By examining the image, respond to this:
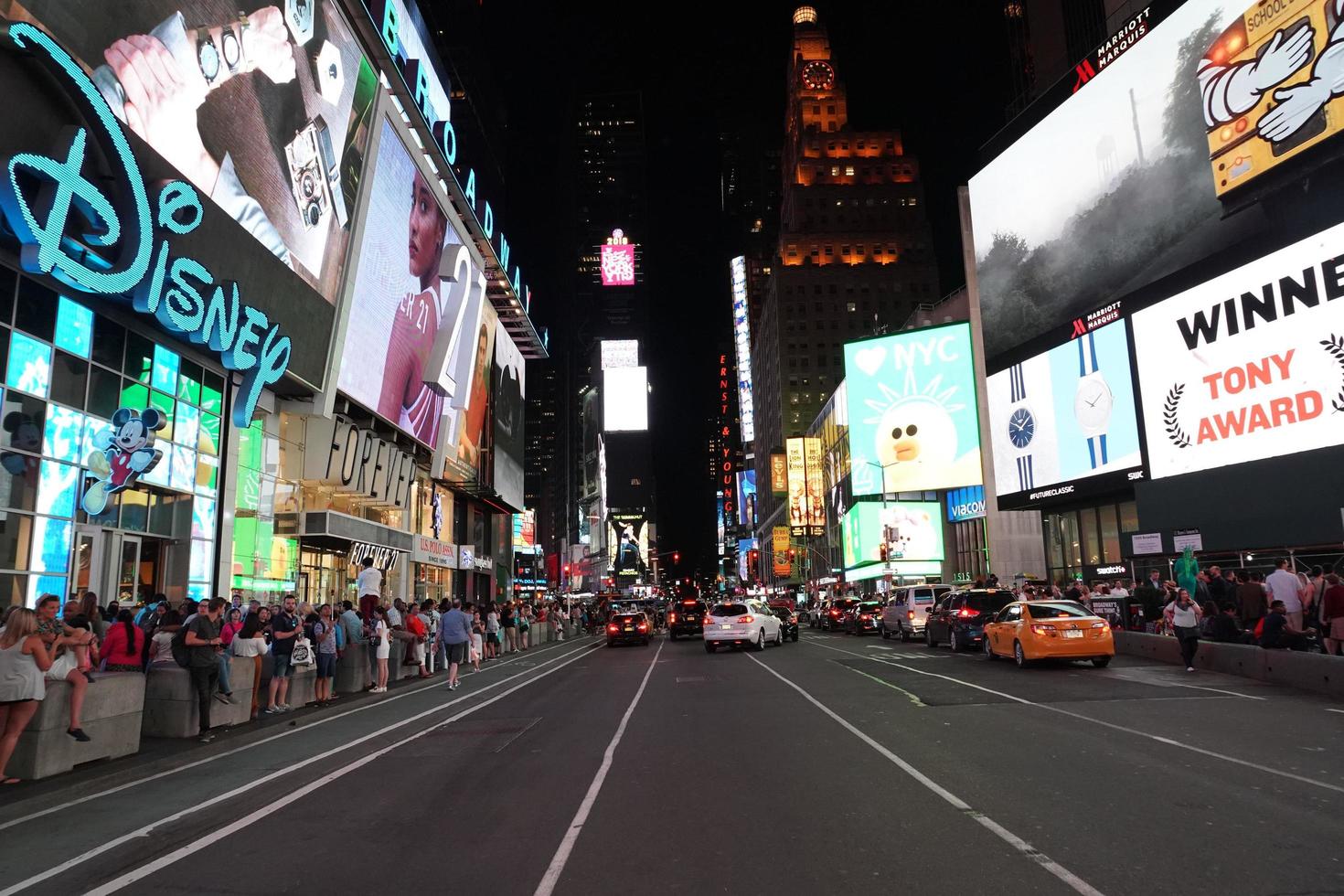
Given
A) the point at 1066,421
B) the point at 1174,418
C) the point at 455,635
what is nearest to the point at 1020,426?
the point at 1066,421

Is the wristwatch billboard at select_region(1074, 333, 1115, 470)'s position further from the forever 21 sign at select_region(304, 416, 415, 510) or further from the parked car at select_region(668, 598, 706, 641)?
the forever 21 sign at select_region(304, 416, 415, 510)

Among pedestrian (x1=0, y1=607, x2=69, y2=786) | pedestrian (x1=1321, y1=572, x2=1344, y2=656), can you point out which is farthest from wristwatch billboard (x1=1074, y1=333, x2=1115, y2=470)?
pedestrian (x1=0, y1=607, x2=69, y2=786)

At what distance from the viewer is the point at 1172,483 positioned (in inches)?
1171

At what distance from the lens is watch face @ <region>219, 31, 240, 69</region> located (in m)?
19.7

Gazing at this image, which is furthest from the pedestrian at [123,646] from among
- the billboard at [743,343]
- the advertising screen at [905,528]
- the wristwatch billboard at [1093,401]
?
the billboard at [743,343]

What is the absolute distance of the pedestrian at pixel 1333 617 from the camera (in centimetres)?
1313

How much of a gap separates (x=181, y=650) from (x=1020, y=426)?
36937 millimetres

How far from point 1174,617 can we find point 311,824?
1584cm

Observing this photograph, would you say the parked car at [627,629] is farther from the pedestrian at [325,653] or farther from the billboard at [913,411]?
the billboard at [913,411]

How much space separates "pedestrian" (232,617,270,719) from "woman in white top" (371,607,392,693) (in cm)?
422

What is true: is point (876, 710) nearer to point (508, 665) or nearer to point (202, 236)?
point (508, 665)

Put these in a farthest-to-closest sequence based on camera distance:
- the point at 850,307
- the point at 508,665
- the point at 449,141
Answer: the point at 850,307 → the point at 449,141 → the point at 508,665

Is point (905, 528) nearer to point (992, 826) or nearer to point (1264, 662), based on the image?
point (1264, 662)

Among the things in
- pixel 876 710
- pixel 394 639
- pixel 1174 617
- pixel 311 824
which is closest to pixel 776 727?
pixel 876 710
